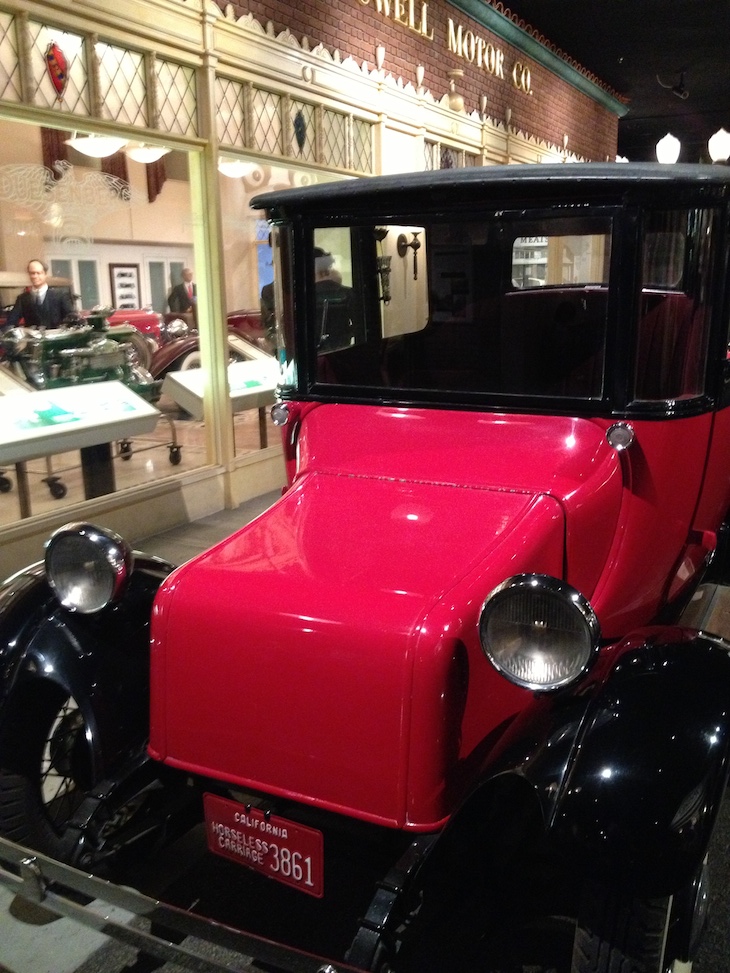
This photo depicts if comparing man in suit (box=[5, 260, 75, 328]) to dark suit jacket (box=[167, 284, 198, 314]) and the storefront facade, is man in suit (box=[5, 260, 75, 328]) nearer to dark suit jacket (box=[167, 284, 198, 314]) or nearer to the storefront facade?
the storefront facade

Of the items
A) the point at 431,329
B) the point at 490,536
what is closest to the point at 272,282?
the point at 431,329

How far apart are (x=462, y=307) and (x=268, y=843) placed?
5.54 ft

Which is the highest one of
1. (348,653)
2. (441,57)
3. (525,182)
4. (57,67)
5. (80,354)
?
(441,57)

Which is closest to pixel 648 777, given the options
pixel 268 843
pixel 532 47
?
pixel 268 843

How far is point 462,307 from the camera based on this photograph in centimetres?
269

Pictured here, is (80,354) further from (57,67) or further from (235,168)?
(235,168)

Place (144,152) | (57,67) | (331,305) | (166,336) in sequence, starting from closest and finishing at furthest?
(331,305) → (57,67) → (144,152) → (166,336)

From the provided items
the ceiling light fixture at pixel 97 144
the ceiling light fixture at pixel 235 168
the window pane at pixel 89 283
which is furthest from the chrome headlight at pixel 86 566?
the ceiling light fixture at pixel 235 168

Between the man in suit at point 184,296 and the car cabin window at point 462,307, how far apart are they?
3.61 m

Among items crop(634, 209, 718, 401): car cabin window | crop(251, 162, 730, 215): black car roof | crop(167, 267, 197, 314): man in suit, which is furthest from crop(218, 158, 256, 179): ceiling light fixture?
crop(634, 209, 718, 401): car cabin window

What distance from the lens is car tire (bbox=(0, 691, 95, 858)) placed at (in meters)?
2.22

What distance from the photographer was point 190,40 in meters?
5.56

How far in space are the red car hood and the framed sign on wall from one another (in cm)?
406

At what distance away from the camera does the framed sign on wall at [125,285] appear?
18.7 feet
